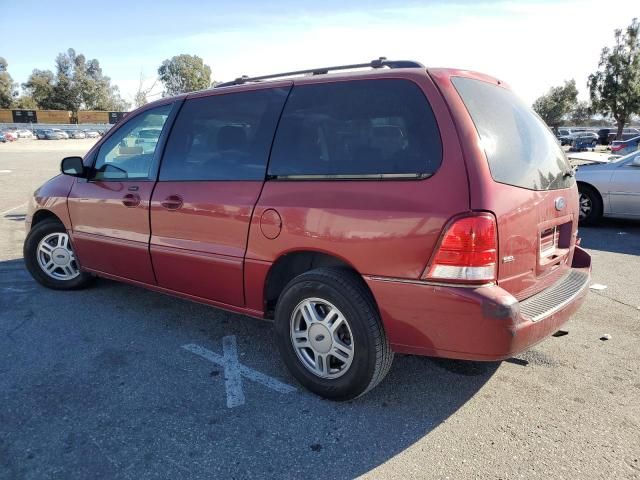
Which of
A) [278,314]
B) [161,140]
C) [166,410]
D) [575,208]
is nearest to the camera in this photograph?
[166,410]

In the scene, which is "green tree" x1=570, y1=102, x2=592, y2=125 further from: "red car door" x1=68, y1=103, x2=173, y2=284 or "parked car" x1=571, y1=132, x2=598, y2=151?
"red car door" x1=68, y1=103, x2=173, y2=284

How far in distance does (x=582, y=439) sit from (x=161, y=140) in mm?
3445

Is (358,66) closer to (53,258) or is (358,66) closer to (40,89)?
(53,258)

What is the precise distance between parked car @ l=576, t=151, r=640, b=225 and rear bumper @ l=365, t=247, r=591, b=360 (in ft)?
19.6

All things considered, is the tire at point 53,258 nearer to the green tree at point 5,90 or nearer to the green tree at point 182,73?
the green tree at point 182,73

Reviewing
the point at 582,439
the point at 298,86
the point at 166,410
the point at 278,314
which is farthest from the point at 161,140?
the point at 582,439

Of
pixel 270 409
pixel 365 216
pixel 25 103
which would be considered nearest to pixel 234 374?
pixel 270 409

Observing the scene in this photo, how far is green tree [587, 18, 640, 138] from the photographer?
42438 millimetres

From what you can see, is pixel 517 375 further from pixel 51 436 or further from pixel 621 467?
pixel 51 436

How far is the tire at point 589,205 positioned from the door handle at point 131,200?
22.9ft

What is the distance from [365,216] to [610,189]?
6719 mm

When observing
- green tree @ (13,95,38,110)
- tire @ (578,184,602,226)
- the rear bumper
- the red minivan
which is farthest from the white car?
the rear bumper

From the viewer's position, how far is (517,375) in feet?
10.6

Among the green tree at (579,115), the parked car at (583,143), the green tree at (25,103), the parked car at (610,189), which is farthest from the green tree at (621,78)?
the green tree at (25,103)
